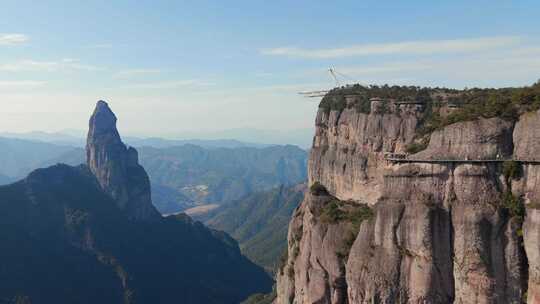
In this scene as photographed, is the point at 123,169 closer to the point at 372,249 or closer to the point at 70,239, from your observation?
the point at 70,239

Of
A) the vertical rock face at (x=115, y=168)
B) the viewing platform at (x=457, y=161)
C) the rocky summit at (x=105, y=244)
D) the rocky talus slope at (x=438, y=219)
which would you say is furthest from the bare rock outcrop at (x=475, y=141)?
the vertical rock face at (x=115, y=168)

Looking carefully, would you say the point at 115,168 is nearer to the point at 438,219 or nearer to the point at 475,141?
the point at 438,219

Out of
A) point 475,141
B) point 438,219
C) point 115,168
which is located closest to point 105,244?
point 115,168

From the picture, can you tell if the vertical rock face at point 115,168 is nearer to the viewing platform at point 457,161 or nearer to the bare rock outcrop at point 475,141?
the viewing platform at point 457,161

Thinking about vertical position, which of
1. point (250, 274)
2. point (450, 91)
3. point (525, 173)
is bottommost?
point (250, 274)

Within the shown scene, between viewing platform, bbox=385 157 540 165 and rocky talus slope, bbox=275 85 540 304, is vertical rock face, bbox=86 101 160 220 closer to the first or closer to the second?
rocky talus slope, bbox=275 85 540 304

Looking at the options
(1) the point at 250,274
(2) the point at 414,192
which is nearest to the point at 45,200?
(1) the point at 250,274

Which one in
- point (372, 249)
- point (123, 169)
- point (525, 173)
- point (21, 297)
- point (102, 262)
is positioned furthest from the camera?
point (123, 169)
